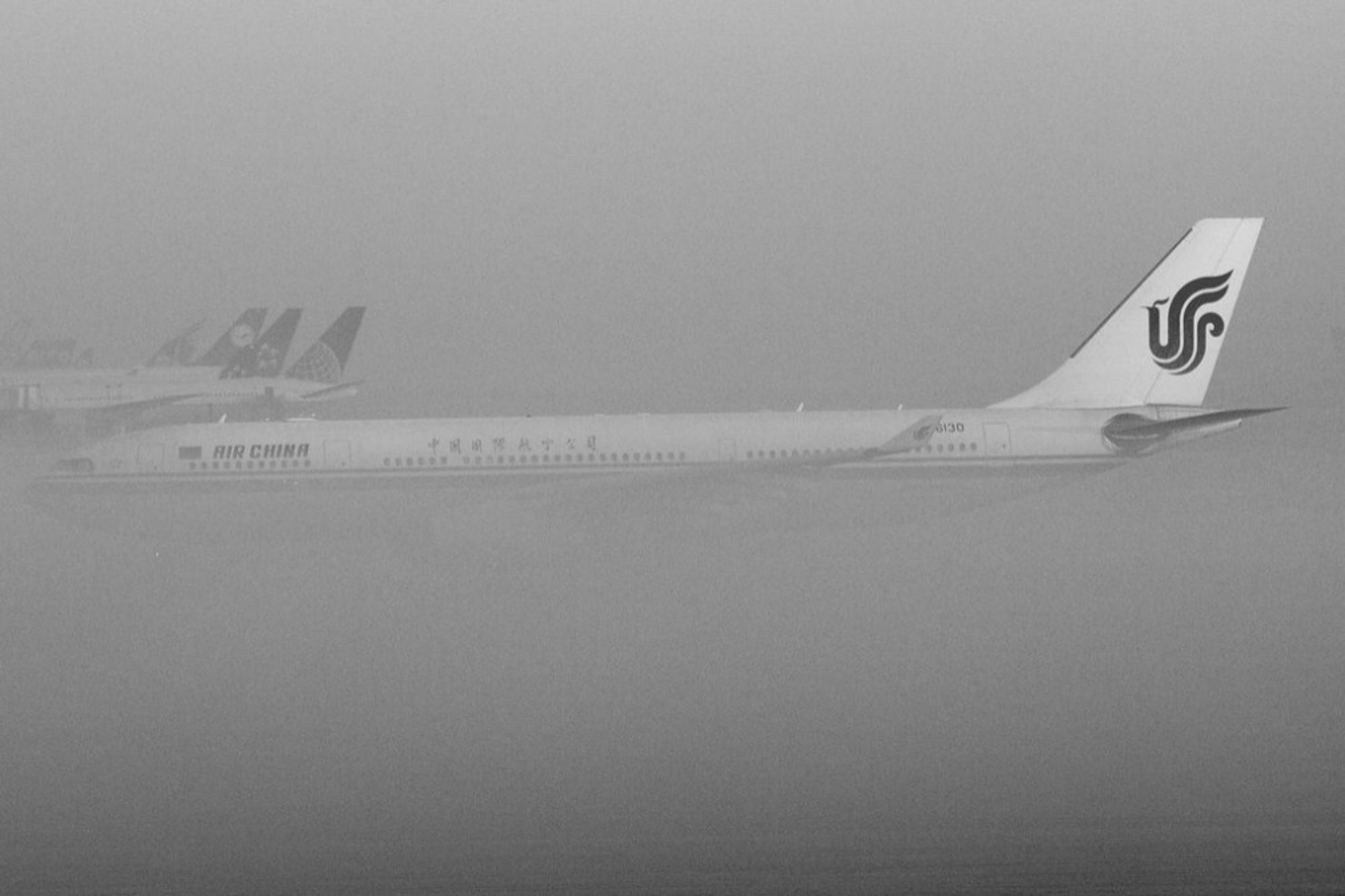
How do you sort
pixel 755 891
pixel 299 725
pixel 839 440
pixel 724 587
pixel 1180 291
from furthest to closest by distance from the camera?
pixel 1180 291 < pixel 839 440 < pixel 724 587 < pixel 299 725 < pixel 755 891

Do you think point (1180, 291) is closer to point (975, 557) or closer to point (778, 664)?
point (975, 557)

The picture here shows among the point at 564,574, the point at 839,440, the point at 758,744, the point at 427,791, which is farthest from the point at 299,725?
the point at 839,440

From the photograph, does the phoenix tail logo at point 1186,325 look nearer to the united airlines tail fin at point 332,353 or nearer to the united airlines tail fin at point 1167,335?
the united airlines tail fin at point 1167,335

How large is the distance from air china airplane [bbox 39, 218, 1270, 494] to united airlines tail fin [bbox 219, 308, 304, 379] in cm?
3333

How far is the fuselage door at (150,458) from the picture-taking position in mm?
33250

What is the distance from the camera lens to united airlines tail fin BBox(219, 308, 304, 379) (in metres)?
66.9

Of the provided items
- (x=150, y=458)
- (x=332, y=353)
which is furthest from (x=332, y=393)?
(x=150, y=458)

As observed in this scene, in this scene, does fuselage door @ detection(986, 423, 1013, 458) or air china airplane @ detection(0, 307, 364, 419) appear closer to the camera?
fuselage door @ detection(986, 423, 1013, 458)

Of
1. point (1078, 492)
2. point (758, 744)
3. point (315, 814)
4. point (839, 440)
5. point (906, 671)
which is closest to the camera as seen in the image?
point (315, 814)

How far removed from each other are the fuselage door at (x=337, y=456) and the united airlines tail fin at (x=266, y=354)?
34284 mm

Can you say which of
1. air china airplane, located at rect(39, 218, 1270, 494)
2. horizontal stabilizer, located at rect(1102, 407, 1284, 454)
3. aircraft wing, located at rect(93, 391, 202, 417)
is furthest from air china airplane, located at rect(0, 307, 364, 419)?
horizontal stabilizer, located at rect(1102, 407, 1284, 454)

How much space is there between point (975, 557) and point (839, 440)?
149 inches

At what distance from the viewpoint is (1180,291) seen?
37.3m

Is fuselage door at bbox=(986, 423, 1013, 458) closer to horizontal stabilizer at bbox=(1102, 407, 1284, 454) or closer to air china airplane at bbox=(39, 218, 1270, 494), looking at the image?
air china airplane at bbox=(39, 218, 1270, 494)
